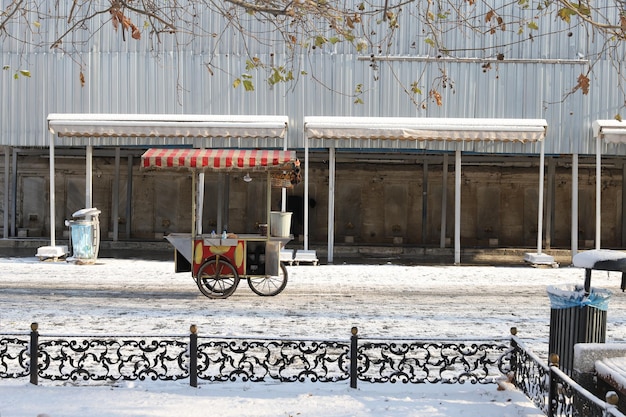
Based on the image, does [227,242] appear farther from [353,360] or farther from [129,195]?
[129,195]

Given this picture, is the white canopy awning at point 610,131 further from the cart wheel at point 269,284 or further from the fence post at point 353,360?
the fence post at point 353,360

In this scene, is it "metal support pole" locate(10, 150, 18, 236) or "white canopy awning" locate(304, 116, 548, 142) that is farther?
"metal support pole" locate(10, 150, 18, 236)

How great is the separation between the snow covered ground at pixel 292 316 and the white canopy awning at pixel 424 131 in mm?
3466

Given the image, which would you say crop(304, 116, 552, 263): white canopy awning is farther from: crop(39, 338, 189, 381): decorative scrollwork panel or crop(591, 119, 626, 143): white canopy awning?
crop(39, 338, 189, 381): decorative scrollwork panel

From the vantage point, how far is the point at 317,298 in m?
13.0

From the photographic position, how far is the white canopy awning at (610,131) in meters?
18.7

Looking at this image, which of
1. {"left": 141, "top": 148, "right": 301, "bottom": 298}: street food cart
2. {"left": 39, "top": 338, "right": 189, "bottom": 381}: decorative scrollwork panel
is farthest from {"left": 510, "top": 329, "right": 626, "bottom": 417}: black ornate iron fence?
{"left": 141, "top": 148, "right": 301, "bottom": 298}: street food cart

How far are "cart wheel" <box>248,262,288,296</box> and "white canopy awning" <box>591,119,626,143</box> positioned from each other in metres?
10.1

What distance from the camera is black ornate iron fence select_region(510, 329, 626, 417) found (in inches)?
195

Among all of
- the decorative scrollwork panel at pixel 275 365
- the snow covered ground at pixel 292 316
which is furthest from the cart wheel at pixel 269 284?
the decorative scrollwork panel at pixel 275 365

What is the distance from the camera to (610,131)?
18.8m

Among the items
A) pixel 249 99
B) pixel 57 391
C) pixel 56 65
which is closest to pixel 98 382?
pixel 57 391

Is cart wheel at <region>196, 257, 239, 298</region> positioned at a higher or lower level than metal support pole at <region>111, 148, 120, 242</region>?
lower

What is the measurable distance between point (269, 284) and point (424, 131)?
6.86m
